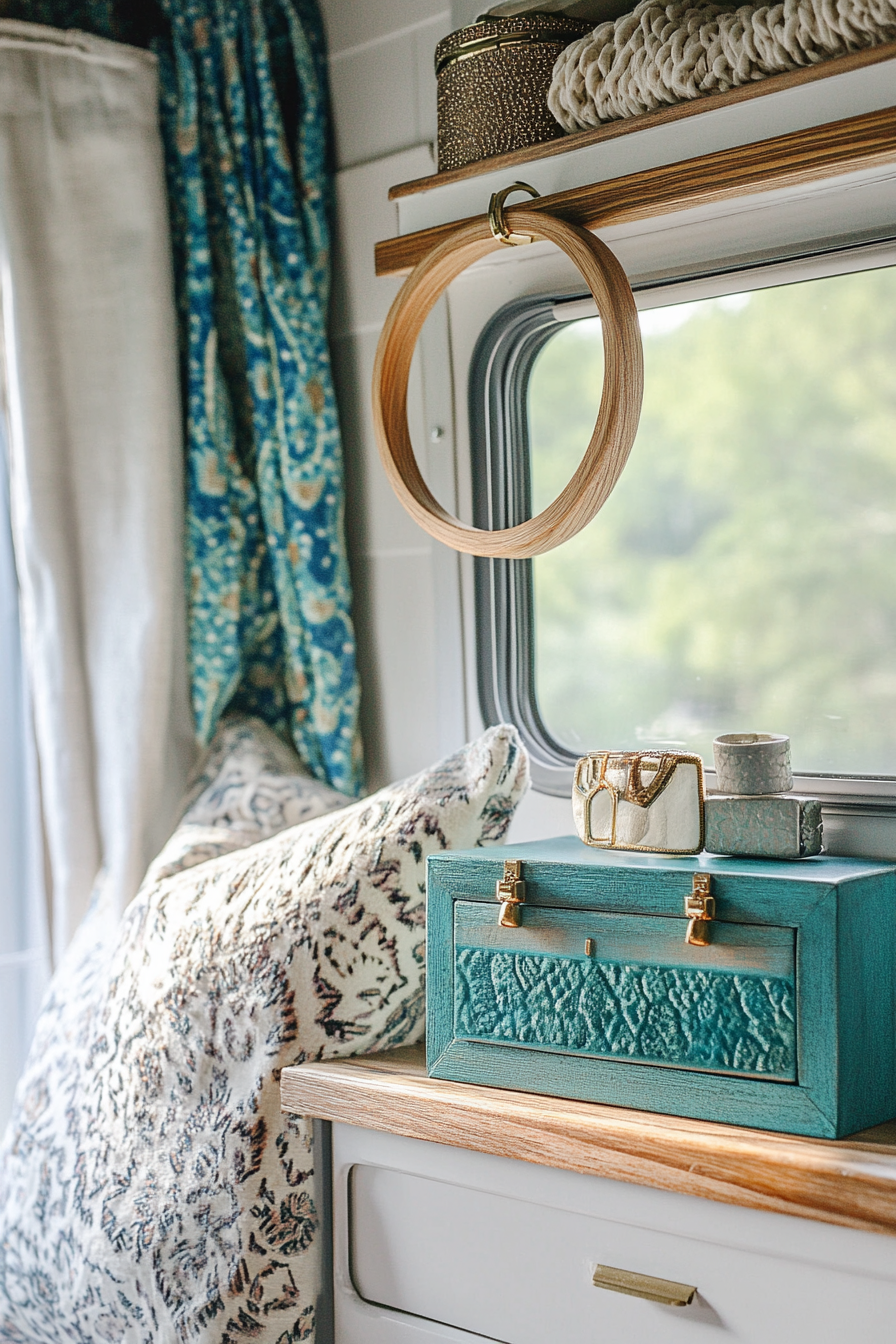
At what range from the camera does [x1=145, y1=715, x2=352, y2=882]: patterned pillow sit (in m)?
1.55

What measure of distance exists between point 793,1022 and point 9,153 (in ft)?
4.92

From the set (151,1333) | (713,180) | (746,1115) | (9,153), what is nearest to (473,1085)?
(746,1115)

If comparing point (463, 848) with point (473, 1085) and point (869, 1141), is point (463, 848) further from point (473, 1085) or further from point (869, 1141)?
point (869, 1141)

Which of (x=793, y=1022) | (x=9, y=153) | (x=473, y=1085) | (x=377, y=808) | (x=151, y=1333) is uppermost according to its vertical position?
(x=9, y=153)

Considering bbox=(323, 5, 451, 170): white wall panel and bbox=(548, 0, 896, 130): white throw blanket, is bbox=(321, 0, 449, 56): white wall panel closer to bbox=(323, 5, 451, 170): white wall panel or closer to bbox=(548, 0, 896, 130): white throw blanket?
bbox=(323, 5, 451, 170): white wall panel

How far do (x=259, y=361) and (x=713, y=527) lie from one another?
70 cm

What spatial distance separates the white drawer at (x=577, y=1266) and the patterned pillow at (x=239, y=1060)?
97 millimetres

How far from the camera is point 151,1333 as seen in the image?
1.24 metres

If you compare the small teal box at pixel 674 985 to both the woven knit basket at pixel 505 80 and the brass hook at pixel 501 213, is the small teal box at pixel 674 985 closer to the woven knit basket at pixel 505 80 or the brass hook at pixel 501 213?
the brass hook at pixel 501 213

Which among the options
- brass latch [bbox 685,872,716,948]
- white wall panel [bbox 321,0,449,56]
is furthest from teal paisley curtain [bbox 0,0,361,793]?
brass latch [bbox 685,872,716,948]

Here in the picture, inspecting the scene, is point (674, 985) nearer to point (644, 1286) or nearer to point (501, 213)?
point (644, 1286)

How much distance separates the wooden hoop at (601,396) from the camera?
3.96 ft

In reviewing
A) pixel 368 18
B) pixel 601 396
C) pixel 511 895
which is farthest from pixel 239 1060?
pixel 368 18

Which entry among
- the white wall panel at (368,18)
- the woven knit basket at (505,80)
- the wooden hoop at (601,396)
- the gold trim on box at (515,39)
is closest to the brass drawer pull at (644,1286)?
the wooden hoop at (601,396)
